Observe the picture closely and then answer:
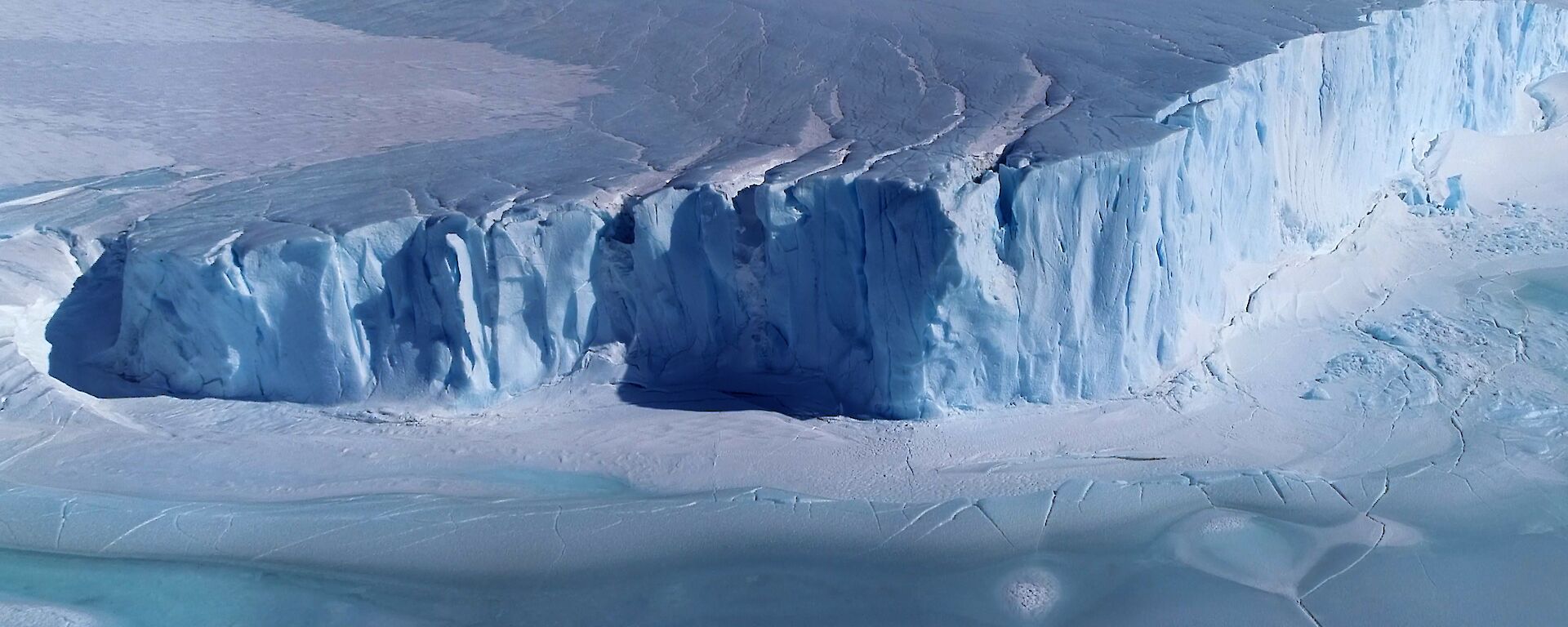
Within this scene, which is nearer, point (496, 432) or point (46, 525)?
point (46, 525)

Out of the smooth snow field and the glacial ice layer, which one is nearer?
the smooth snow field

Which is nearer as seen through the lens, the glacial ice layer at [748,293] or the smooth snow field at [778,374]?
the smooth snow field at [778,374]

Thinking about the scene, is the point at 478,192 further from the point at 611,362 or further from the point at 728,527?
the point at 728,527

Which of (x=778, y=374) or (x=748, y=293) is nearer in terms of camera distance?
(x=748, y=293)

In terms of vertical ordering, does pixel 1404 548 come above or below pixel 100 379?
below

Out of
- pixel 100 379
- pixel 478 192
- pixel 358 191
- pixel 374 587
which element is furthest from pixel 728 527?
pixel 100 379
